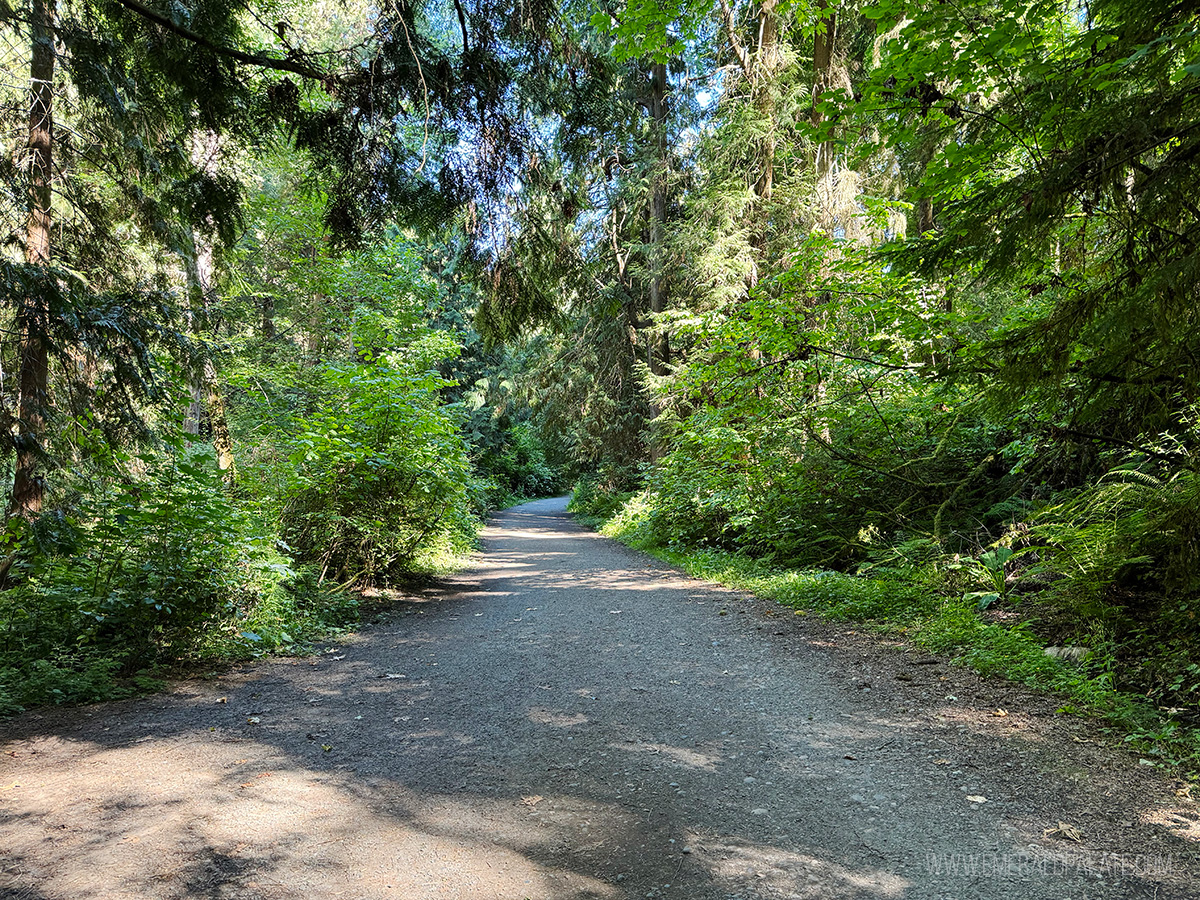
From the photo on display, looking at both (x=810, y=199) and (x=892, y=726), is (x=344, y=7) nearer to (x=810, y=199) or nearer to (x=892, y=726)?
(x=892, y=726)

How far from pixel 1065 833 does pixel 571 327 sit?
Result: 506 centimetres

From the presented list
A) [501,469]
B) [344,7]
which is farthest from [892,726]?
[501,469]

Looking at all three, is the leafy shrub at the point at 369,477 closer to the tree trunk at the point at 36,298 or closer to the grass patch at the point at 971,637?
the tree trunk at the point at 36,298

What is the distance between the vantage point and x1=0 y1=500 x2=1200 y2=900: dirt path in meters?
2.46

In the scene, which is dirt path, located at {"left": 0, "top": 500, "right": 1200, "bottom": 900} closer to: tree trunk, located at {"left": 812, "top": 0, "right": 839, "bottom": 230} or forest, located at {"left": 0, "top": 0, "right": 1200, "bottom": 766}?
forest, located at {"left": 0, "top": 0, "right": 1200, "bottom": 766}

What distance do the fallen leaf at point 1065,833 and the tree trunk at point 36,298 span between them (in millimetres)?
5167

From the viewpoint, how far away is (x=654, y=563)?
474 inches

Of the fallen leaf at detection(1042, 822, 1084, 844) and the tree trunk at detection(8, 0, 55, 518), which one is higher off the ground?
the tree trunk at detection(8, 0, 55, 518)

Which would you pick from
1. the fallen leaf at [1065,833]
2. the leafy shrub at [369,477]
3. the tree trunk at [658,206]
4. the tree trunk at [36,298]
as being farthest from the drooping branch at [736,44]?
the fallen leaf at [1065,833]

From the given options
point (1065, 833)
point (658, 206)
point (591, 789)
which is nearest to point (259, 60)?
point (591, 789)

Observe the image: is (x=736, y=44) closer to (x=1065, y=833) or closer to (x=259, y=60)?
(x=259, y=60)

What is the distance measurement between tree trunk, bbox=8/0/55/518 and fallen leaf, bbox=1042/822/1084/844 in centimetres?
517

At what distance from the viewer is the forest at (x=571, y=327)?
11.4 feet

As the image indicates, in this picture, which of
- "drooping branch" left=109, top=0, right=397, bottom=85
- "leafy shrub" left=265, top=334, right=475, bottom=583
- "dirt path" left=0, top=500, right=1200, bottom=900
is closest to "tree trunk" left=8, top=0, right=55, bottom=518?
"drooping branch" left=109, top=0, right=397, bottom=85
